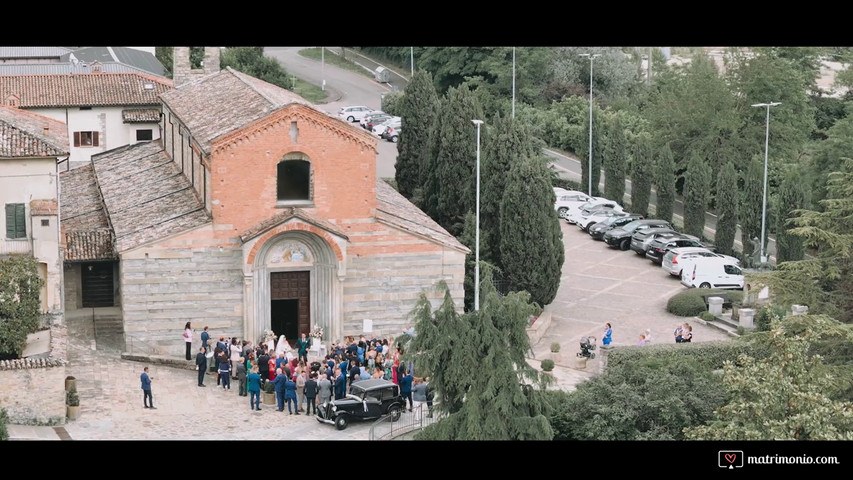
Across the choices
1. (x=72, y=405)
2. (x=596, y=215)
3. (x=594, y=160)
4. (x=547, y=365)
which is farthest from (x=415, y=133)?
(x=72, y=405)

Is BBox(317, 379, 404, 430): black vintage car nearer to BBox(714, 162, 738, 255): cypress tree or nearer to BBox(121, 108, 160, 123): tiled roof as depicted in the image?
BBox(714, 162, 738, 255): cypress tree

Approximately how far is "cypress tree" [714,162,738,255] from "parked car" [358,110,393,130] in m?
31.3

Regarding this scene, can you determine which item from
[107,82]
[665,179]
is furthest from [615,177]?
[107,82]

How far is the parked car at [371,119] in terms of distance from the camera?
83881 mm

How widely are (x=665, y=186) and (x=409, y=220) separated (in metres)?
22.0

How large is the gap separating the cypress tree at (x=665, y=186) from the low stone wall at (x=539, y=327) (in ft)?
55.1

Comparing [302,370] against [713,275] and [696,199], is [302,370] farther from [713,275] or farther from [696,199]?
[696,199]

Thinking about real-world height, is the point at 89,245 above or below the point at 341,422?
above

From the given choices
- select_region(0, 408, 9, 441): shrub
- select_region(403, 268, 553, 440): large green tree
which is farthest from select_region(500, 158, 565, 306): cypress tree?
select_region(0, 408, 9, 441): shrub

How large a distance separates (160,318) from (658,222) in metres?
28.2

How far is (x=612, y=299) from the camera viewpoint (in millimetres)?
51688

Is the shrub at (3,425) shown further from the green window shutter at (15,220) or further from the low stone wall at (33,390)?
the green window shutter at (15,220)
